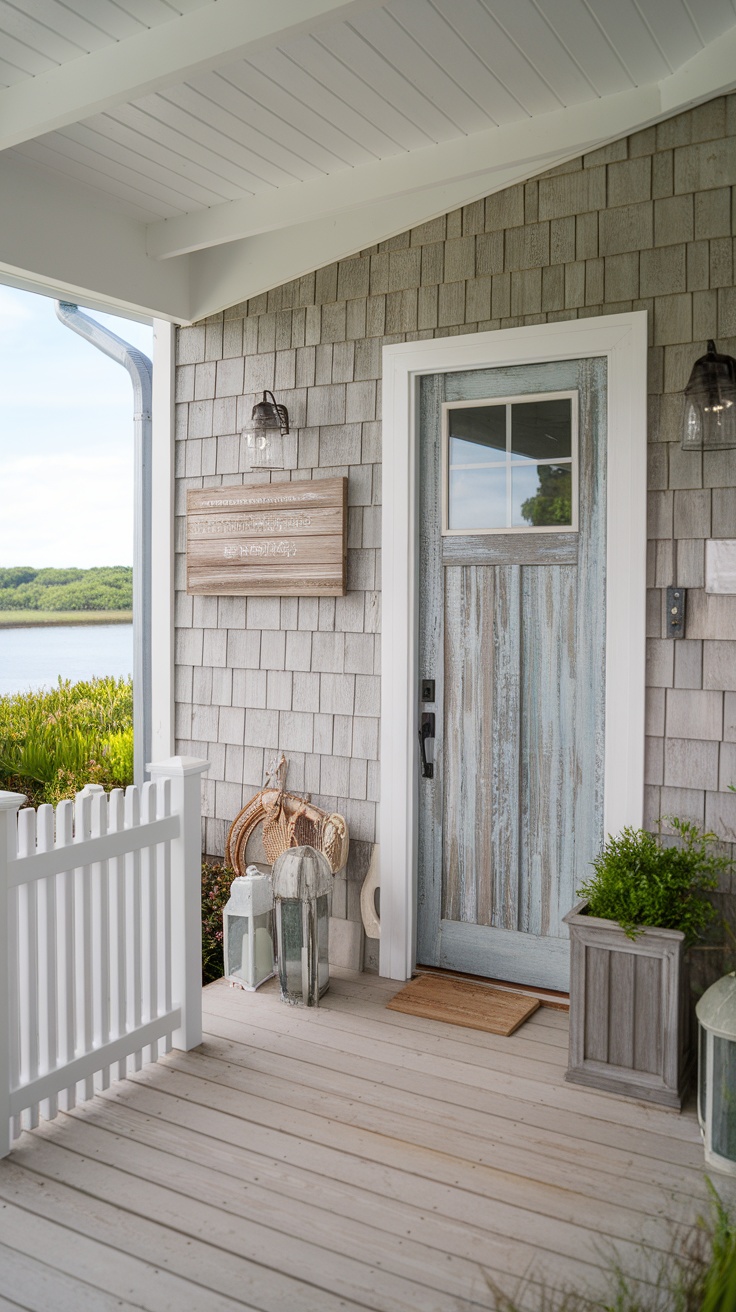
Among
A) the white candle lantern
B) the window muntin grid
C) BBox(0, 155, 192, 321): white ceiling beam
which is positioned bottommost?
the white candle lantern

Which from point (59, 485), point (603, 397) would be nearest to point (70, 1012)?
point (603, 397)

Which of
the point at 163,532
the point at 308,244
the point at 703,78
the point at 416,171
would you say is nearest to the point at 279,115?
the point at 416,171

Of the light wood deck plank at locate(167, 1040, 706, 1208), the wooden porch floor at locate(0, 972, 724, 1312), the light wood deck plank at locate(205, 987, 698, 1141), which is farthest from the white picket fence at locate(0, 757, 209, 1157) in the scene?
the light wood deck plank at locate(205, 987, 698, 1141)

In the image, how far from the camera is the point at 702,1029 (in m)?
2.55

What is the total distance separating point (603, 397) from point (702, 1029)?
6.55 ft

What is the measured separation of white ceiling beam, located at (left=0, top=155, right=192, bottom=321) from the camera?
349 cm

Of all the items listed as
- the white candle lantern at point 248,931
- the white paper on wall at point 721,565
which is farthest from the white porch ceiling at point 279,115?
the white candle lantern at point 248,931

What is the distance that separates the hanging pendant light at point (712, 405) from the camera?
9.46 ft

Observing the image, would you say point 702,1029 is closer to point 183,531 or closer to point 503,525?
point 503,525

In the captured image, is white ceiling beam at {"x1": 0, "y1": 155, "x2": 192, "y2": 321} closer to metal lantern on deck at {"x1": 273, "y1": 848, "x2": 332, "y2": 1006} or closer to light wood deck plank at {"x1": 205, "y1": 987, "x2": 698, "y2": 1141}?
metal lantern on deck at {"x1": 273, "y1": 848, "x2": 332, "y2": 1006}

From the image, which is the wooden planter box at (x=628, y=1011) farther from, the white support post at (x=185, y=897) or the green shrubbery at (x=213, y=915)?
the green shrubbery at (x=213, y=915)

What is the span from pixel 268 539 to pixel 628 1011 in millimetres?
2206

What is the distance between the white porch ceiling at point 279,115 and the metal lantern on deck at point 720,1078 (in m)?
2.56

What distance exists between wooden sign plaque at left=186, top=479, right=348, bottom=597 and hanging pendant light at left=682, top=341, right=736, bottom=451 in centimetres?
136
